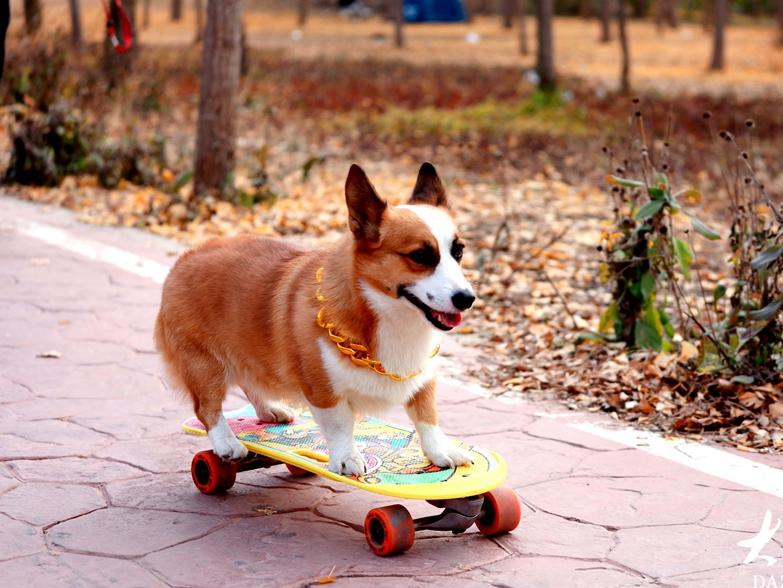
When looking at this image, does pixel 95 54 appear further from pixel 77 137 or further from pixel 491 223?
pixel 491 223

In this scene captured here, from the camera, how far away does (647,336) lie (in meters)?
6.05

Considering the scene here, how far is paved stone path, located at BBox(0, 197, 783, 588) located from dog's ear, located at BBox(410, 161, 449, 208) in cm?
119

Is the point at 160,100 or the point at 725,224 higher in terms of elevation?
the point at 160,100

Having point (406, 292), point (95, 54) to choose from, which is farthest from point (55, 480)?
point (95, 54)

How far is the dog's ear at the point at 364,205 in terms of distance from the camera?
384 centimetres


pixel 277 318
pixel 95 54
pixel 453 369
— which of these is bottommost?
pixel 453 369

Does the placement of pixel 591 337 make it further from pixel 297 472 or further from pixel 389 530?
pixel 389 530

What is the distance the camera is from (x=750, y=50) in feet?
110

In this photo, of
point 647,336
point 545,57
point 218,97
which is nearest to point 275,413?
point 647,336

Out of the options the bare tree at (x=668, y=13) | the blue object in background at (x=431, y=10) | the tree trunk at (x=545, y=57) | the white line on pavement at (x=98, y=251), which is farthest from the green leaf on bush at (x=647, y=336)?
the blue object in background at (x=431, y=10)

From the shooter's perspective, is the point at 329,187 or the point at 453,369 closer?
the point at 453,369

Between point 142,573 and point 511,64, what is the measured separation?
26.5 metres

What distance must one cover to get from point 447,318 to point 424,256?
0.22m

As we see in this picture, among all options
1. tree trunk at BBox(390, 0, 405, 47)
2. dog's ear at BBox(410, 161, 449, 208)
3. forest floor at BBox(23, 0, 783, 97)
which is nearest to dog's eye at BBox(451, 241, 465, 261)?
dog's ear at BBox(410, 161, 449, 208)
